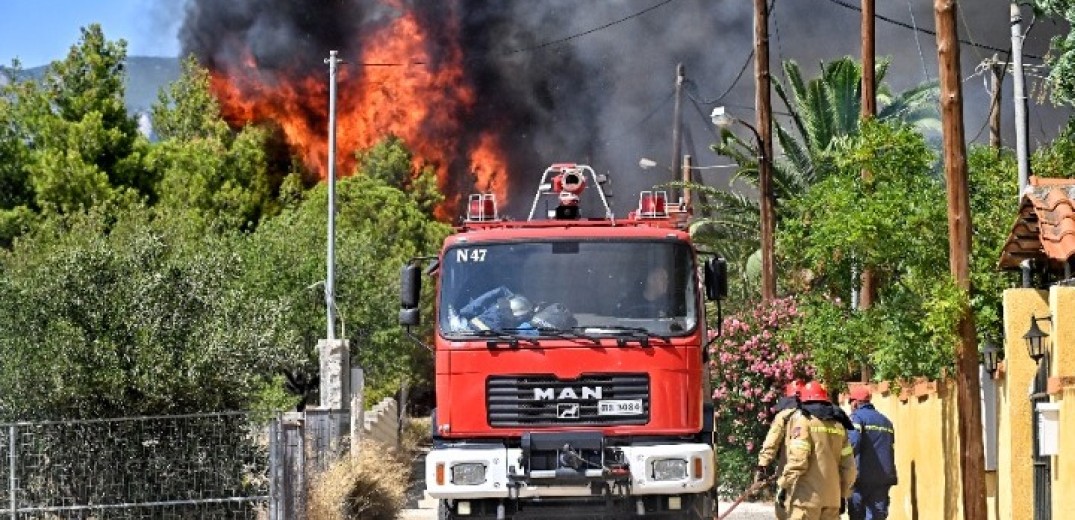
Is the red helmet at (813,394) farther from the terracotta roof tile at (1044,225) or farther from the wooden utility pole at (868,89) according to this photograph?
the wooden utility pole at (868,89)

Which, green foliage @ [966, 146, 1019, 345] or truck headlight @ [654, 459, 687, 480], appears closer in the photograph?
truck headlight @ [654, 459, 687, 480]

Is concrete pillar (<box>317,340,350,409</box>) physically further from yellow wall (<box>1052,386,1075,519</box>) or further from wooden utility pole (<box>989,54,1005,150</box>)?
yellow wall (<box>1052,386,1075,519</box>)

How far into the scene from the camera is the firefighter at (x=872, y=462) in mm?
18141

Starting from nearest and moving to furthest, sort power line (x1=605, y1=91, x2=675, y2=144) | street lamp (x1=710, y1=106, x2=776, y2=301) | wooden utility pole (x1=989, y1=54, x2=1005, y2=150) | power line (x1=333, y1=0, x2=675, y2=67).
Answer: street lamp (x1=710, y1=106, x2=776, y2=301), wooden utility pole (x1=989, y1=54, x2=1005, y2=150), power line (x1=605, y1=91, x2=675, y2=144), power line (x1=333, y1=0, x2=675, y2=67)

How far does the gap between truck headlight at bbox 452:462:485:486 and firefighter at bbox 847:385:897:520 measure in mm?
4259

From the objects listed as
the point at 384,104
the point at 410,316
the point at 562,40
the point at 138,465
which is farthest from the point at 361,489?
Answer: the point at 562,40

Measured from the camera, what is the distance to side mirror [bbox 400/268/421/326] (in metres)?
17.0

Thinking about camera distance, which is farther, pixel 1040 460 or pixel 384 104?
pixel 384 104

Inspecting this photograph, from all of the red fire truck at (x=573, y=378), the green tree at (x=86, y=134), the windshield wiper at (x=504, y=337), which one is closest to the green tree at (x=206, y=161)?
the green tree at (x=86, y=134)

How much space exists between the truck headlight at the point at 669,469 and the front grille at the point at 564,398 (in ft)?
1.53

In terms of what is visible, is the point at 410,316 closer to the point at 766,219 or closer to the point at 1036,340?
the point at 1036,340

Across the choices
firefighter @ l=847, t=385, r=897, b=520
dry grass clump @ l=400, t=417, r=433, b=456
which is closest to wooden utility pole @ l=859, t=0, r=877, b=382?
firefighter @ l=847, t=385, r=897, b=520

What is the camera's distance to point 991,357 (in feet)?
64.2

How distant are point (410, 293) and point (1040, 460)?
5771 mm
